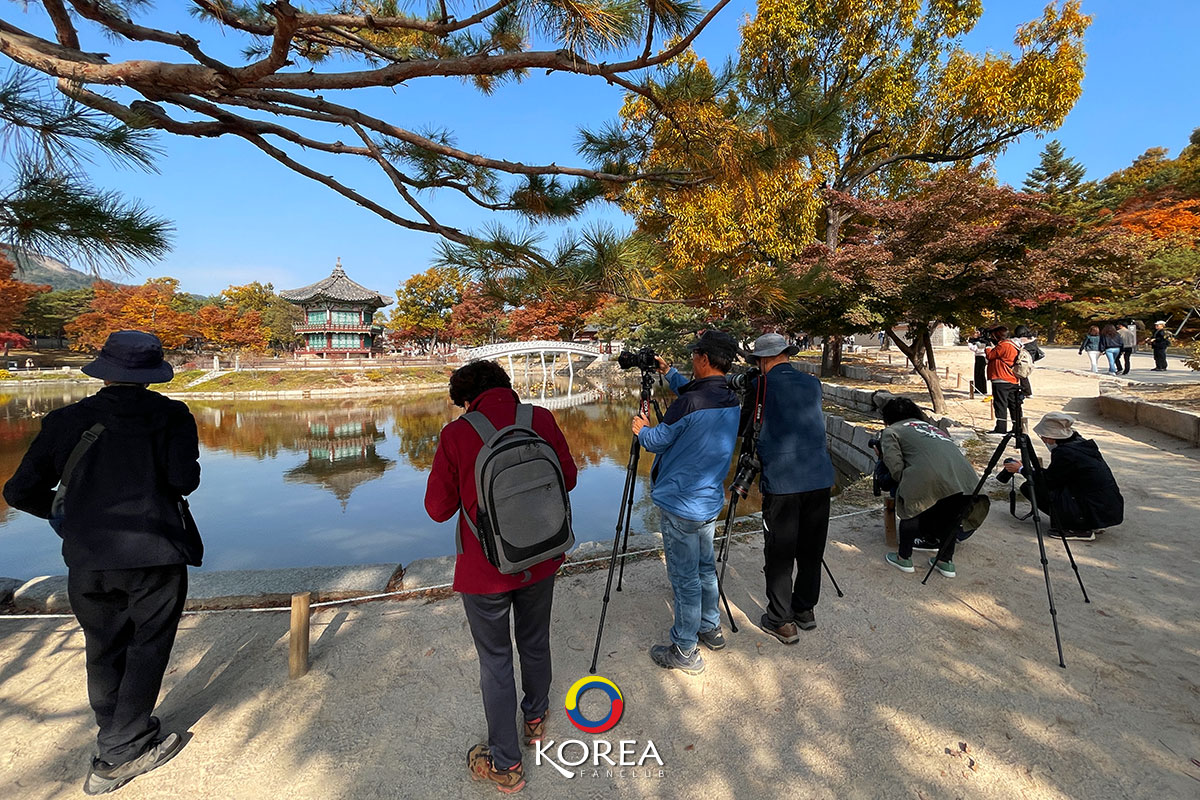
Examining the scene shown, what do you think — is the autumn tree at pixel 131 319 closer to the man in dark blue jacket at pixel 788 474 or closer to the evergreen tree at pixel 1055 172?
the man in dark blue jacket at pixel 788 474

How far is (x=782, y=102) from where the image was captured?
2748mm

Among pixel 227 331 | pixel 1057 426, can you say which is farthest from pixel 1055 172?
pixel 227 331

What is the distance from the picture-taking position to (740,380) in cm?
222

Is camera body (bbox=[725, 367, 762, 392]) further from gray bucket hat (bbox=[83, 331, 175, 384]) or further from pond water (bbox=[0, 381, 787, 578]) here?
pond water (bbox=[0, 381, 787, 578])

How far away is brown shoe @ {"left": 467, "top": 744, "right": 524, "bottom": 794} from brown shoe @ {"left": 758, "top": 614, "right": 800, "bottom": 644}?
1275 mm

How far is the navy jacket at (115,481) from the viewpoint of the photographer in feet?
4.83

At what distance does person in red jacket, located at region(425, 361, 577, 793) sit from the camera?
→ 1473 mm

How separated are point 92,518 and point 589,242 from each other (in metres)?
2.28

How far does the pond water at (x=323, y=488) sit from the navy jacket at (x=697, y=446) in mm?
3337

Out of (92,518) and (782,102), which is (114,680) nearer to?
(92,518)

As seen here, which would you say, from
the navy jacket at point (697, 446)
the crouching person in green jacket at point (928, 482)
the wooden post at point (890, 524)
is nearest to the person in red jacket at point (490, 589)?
the navy jacket at point (697, 446)

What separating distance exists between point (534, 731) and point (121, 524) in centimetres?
145

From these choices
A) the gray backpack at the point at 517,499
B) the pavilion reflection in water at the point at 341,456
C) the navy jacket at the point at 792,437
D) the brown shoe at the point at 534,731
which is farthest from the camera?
the pavilion reflection in water at the point at 341,456

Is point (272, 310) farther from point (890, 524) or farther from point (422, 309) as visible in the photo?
point (890, 524)
